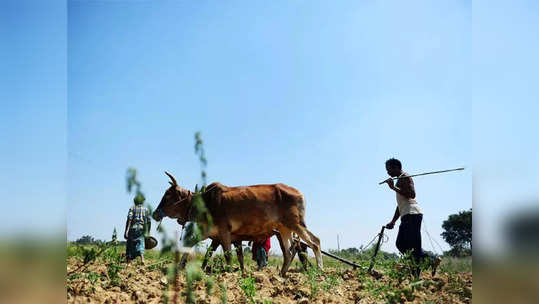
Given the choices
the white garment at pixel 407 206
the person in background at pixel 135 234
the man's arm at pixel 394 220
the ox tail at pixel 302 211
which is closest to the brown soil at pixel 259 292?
the white garment at pixel 407 206

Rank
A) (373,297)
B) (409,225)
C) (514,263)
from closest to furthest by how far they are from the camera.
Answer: (514,263)
(373,297)
(409,225)

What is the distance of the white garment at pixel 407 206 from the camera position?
6.04m

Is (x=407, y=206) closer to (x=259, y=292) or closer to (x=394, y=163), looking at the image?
(x=394, y=163)

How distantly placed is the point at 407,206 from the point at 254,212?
8.87ft

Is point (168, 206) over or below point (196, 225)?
below

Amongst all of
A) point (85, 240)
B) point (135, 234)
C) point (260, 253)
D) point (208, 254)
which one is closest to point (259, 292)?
point (208, 254)

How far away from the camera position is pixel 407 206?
609cm

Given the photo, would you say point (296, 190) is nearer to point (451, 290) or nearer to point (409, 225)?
point (409, 225)

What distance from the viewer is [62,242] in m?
2.24

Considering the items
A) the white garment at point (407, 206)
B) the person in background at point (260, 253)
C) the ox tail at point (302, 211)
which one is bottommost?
the person in background at point (260, 253)

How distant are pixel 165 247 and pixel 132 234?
6.41 metres

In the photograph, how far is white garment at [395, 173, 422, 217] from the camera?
19.8 feet

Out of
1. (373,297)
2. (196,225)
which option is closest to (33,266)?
(196,225)

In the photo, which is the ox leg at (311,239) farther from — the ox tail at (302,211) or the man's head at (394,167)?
the man's head at (394,167)
